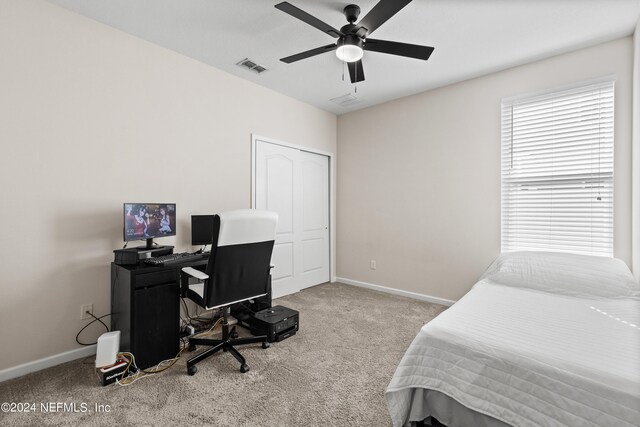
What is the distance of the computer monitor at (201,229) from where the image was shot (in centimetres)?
293

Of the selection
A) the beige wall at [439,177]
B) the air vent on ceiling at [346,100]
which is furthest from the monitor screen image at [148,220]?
the beige wall at [439,177]

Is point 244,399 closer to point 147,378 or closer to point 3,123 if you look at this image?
point 147,378

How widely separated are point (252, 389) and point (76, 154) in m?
2.32

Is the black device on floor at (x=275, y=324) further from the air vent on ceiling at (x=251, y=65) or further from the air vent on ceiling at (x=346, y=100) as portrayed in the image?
the air vent on ceiling at (x=346, y=100)

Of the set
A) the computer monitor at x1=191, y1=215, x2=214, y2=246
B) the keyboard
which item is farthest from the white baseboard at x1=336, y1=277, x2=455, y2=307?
the keyboard

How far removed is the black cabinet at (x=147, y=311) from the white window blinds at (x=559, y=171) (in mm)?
3445

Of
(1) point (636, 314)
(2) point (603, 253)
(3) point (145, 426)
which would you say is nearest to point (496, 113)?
(2) point (603, 253)

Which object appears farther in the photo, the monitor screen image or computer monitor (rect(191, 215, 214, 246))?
computer monitor (rect(191, 215, 214, 246))

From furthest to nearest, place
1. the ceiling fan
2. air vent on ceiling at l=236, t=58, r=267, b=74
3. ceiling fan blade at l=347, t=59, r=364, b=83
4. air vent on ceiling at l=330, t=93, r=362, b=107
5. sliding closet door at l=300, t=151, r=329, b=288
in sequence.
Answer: sliding closet door at l=300, t=151, r=329, b=288, air vent on ceiling at l=330, t=93, r=362, b=107, air vent on ceiling at l=236, t=58, r=267, b=74, ceiling fan blade at l=347, t=59, r=364, b=83, the ceiling fan

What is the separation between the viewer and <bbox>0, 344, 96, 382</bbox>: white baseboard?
6.77 ft

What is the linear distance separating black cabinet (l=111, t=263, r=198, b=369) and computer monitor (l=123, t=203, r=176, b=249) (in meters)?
0.29

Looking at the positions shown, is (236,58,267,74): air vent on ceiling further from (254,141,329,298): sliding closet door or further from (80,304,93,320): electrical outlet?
(80,304,93,320): electrical outlet

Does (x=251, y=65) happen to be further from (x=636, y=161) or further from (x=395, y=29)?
(x=636, y=161)

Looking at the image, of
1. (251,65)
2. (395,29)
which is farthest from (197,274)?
(395,29)
